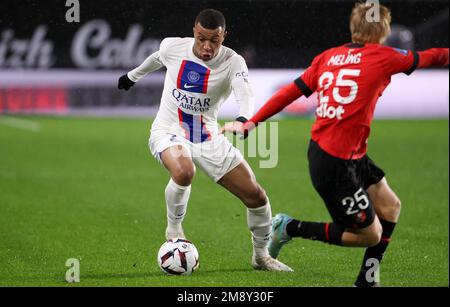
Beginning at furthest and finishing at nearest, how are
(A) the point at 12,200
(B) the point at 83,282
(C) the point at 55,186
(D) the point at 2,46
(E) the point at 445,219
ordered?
1. (D) the point at 2,46
2. (C) the point at 55,186
3. (A) the point at 12,200
4. (E) the point at 445,219
5. (B) the point at 83,282

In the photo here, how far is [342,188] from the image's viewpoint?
5.53 meters

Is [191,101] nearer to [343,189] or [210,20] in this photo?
[210,20]

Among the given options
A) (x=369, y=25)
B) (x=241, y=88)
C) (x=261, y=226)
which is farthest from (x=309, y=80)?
(x=261, y=226)

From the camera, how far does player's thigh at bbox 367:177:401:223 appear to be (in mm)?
5879

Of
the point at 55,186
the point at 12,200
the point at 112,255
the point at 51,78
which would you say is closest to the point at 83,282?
the point at 112,255

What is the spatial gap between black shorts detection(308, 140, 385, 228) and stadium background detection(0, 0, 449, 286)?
2.41 feet

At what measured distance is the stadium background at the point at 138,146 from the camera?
23.0 feet

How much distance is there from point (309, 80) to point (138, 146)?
10534 millimetres

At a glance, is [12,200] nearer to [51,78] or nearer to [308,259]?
[308,259]

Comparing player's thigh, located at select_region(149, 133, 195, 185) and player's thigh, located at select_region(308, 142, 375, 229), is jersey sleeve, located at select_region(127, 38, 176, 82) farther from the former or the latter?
player's thigh, located at select_region(308, 142, 375, 229)

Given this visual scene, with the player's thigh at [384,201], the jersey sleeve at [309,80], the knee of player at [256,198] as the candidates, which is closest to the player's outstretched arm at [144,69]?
the knee of player at [256,198]

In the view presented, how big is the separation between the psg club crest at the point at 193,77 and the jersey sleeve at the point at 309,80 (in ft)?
3.79

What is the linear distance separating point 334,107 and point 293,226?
100 centimetres
